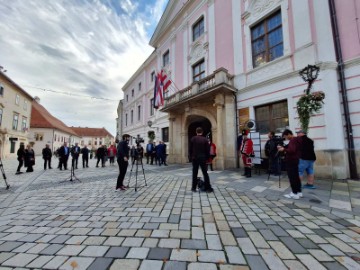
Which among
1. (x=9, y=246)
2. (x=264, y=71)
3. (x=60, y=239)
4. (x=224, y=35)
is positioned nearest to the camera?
(x=9, y=246)

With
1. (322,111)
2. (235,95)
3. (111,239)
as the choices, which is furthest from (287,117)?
(111,239)

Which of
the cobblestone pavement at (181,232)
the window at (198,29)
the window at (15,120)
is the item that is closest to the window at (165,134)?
the window at (198,29)

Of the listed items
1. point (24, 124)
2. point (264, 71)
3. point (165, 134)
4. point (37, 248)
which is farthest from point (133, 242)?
point (24, 124)

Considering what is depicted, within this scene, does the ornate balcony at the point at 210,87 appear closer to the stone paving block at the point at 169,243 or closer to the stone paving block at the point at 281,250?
the stone paving block at the point at 281,250

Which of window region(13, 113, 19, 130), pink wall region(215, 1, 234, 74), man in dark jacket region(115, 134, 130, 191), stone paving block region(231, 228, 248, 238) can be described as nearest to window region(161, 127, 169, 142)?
Answer: pink wall region(215, 1, 234, 74)

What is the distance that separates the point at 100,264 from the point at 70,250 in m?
0.57

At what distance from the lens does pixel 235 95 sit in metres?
10.5

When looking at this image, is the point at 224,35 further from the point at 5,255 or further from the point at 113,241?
the point at 5,255

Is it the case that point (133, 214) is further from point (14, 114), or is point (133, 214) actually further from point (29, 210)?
point (14, 114)

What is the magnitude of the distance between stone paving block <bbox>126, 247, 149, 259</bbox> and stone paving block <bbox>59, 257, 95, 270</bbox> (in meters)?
0.41

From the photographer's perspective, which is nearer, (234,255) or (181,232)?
(234,255)

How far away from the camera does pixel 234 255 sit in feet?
6.79

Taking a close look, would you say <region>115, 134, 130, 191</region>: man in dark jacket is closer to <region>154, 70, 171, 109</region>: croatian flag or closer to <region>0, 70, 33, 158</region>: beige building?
<region>154, 70, 171, 109</region>: croatian flag

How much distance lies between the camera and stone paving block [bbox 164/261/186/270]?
1839 mm
